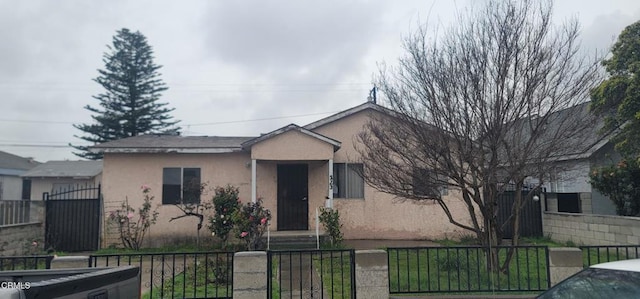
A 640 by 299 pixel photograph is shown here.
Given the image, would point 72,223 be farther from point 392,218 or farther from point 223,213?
point 392,218

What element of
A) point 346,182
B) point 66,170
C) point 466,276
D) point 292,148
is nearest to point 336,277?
point 466,276

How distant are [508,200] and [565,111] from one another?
7462 mm

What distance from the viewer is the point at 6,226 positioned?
417 inches

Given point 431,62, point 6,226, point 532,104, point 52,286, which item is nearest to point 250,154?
point 6,226

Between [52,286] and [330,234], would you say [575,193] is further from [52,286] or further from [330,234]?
[52,286]

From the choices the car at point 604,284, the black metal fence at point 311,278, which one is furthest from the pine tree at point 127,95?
the car at point 604,284

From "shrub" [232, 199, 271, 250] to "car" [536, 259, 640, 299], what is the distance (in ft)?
26.3

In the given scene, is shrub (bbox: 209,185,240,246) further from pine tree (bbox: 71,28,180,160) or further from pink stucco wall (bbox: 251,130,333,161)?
pine tree (bbox: 71,28,180,160)

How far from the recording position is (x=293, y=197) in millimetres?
13258

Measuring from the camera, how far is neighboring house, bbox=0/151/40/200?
2600cm

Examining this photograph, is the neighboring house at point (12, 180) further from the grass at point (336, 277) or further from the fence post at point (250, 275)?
the fence post at point (250, 275)

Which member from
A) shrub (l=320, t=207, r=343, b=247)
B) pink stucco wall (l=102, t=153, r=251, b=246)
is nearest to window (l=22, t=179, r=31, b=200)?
pink stucco wall (l=102, t=153, r=251, b=246)

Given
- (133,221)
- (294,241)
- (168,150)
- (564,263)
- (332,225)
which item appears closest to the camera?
(564,263)

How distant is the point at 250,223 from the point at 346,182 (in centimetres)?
399
